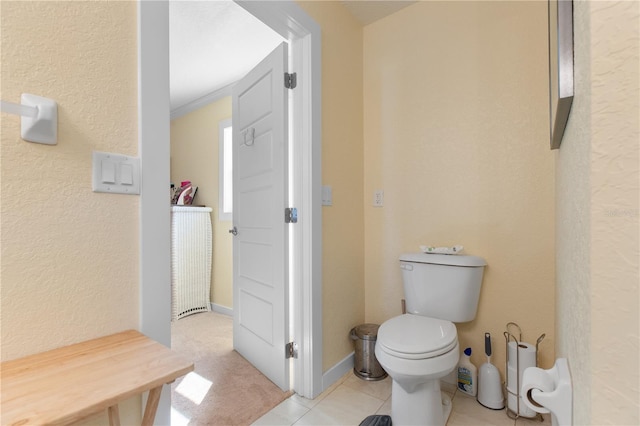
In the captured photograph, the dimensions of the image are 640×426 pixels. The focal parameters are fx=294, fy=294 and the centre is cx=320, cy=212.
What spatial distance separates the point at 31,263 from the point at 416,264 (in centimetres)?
160

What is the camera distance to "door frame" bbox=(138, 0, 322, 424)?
35.5 inches

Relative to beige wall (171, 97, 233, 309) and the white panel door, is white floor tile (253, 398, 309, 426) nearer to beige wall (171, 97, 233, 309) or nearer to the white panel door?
the white panel door

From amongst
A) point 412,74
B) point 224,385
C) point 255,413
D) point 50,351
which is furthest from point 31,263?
point 412,74

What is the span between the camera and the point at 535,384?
58 centimetres

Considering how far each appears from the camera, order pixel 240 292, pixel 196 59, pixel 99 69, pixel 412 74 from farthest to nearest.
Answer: pixel 196 59
pixel 240 292
pixel 412 74
pixel 99 69

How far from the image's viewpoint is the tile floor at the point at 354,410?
1.42 m

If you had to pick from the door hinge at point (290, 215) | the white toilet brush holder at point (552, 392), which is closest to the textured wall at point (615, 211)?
the white toilet brush holder at point (552, 392)

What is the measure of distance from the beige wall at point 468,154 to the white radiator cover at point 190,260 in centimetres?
198

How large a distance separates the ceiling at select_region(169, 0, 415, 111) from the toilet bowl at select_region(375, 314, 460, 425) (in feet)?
6.52

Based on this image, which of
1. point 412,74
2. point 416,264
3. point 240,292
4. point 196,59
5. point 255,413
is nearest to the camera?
point 255,413

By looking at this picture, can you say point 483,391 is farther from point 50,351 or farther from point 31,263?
point 31,263

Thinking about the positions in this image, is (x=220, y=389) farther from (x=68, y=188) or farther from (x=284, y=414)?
(x=68, y=188)

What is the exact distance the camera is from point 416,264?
169 cm

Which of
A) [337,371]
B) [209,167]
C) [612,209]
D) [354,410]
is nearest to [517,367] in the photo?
[354,410]
